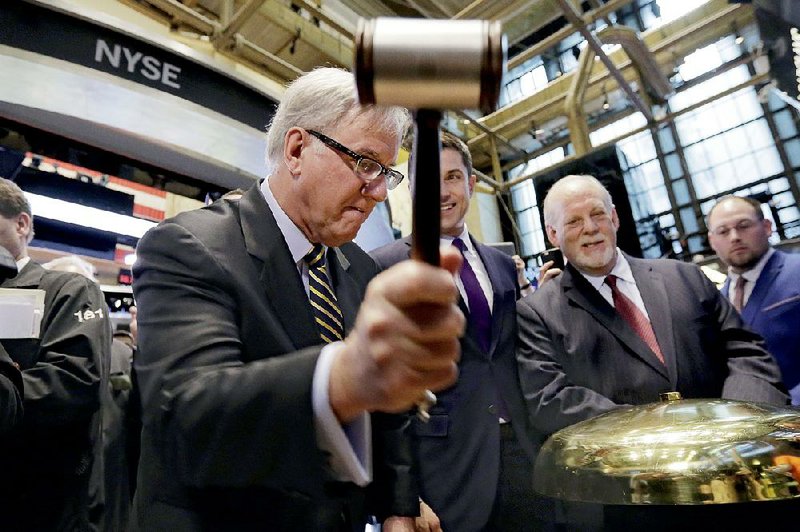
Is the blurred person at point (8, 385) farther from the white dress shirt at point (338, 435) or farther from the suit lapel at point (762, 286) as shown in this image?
the suit lapel at point (762, 286)

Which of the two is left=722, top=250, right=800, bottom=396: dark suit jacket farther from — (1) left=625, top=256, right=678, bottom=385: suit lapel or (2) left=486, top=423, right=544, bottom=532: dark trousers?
(2) left=486, top=423, right=544, bottom=532: dark trousers

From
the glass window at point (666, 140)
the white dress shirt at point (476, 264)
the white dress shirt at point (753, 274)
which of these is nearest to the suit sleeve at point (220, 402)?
the white dress shirt at point (476, 264)

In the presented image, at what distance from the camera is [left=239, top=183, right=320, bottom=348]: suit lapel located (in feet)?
3.00

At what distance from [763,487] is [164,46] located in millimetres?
2402

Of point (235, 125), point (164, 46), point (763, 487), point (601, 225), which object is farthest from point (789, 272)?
point (164, 46)

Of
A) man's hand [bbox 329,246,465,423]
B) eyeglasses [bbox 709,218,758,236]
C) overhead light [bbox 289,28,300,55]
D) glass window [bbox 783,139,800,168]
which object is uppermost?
overhead light [bbox 289,28,300,55]

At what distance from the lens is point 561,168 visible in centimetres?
476

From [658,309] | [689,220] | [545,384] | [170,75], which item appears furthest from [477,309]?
[689,220]

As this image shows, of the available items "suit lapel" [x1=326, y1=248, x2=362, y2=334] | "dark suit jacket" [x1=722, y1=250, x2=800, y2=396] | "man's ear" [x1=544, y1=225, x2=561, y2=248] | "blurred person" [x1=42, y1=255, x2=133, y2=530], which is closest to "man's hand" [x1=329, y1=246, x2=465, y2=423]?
"suit lapel" [x1=326, y1=248, x2=362, y2=334]

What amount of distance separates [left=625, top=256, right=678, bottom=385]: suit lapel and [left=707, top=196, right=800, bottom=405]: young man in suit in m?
1.12

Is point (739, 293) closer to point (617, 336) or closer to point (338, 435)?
point (617, 336)

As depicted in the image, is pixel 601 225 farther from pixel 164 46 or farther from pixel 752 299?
pixel 164 46

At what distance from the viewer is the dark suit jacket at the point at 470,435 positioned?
5.08 feet

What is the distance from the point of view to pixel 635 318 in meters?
1.68
